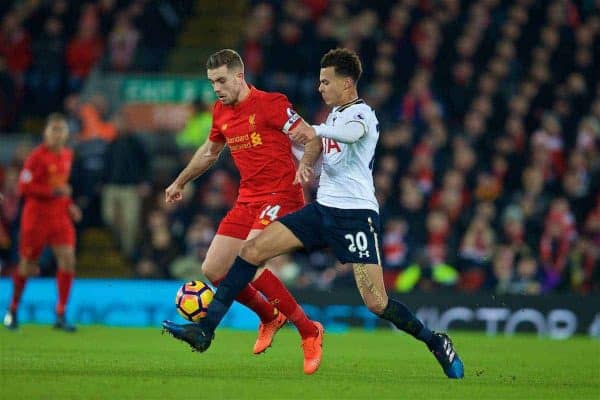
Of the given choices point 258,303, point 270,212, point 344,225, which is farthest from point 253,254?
point 258,303

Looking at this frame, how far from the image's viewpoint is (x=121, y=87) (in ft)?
65.1

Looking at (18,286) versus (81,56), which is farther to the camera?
(81,56)

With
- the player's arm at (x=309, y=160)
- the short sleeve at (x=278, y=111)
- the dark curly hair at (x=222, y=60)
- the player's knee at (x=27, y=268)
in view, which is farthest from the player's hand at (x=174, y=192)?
the player's knee at (x=27, y=268)

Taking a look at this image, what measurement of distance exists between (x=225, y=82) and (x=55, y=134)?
5.11 meters

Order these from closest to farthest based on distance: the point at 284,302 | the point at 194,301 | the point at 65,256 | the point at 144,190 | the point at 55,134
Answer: the point at 194,301
the point at 284,302
the point at 55,134
the point at 65,256
the point at 144,190

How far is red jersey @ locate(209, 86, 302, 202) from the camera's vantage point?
1010cm

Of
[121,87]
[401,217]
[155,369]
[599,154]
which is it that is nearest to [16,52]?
[121,87]

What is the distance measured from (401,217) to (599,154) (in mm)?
3159

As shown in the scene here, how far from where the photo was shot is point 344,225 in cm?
932

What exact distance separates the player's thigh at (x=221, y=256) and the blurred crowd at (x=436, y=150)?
248 inches

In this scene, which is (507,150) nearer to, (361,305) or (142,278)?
(361,305)

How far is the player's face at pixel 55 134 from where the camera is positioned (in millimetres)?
14602

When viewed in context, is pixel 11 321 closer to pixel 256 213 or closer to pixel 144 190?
pixel 144 190

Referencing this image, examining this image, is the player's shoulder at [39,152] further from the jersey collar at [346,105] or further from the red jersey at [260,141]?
the jersey collar at [346,105]
